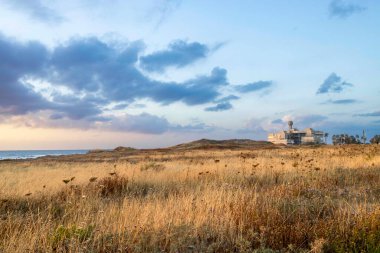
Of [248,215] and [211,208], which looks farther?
[211,208]

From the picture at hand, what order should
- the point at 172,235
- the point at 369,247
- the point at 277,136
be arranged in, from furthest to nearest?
the point at 277,136 → the point at 172,235 → the point at 369,247

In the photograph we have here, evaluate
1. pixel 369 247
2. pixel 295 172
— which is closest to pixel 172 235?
pixel 369 247

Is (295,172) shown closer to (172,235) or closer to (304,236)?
(304,236)

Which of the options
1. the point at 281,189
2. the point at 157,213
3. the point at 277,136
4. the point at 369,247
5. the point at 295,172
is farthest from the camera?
the point at 277,136

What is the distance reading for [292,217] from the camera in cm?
697

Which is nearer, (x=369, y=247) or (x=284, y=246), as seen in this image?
(x=369, y=247)

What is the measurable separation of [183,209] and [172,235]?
68.1 inches

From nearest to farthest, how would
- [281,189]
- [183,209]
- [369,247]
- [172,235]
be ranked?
[369,247] < [172,235] < [183,209] < [281,189]

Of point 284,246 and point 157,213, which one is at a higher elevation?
point 157,213

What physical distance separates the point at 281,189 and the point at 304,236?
168 inches

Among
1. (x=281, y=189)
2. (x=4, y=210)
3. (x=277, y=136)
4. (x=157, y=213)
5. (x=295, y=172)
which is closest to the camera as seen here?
(x=157, y=213)

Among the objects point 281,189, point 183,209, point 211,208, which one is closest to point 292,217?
point 211,208

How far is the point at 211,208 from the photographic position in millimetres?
7613

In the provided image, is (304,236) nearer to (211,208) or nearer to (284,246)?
(284,246)
